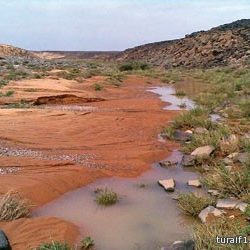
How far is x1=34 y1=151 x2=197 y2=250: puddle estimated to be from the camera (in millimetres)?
5500

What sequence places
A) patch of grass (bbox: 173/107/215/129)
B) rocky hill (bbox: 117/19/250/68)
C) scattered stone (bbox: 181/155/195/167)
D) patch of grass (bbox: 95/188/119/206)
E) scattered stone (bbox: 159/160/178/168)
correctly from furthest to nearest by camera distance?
rocky hill (bbox: 117/19/250/68) → patch of grass (bbox: 173/107/215/129) → scattered stone (bbox: 159/160/178/168) → scattered stone (bbox: 181/155/195/167) → patch of grass (bbox: 95/188/119/206)

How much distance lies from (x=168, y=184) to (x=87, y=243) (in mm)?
2546

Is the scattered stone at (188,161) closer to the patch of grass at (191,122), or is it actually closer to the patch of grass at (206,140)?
the patch of grass at (206,140)

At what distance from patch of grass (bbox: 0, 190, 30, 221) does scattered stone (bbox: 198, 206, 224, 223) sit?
243 cm

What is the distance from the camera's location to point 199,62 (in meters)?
58.9

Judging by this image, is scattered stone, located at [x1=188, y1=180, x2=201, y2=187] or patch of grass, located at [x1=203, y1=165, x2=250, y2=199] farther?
scattered stone, located at [x1=188, y1=180, x2=201, y2=187]

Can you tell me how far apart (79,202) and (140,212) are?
3.34 ft

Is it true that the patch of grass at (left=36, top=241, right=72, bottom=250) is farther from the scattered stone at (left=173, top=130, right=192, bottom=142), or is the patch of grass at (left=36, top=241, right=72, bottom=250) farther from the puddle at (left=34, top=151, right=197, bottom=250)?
the scattered stone at (left=173, top=130, right=192, bottom=142)

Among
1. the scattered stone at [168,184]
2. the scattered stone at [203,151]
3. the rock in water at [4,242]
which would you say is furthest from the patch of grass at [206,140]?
the rock in water at [4,242]

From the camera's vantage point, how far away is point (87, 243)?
5219mm

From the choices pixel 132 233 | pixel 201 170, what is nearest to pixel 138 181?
pixel 201 170

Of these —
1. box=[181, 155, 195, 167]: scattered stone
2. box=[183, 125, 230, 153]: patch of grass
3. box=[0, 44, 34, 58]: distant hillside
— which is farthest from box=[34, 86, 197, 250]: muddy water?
box=[0, 44, 34, 58]: distant hillside

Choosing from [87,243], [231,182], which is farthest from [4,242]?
[231,182]

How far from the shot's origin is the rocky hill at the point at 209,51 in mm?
55341
